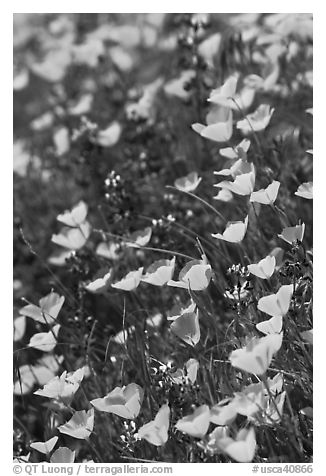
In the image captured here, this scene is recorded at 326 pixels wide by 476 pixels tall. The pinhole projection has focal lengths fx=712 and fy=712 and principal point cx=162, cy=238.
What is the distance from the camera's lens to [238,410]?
1515mm

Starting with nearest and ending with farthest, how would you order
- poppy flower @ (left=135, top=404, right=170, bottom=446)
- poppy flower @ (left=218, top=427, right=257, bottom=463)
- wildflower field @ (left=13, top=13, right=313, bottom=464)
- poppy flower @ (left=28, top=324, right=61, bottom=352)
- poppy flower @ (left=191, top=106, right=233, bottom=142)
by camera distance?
poppy flower @ (left=218, top=427, right=257, bottom=463) < poppy flower @ (left=135, top=404, right=170, bottom=446) < wildflower field @ (left=13, top=13, right=313, bottom=464) < poppy flower @ (left=28, top=324, right=61, bottom=352) < poppy flower @ (left=191, top=106, right=233, bottom=142)

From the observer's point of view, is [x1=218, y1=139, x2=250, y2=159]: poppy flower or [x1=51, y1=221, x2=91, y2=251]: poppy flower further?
[x1=51, y1=221, x2=91, y2=251]: poppy flower

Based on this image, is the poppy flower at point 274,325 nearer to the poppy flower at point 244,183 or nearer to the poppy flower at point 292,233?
the poppy flower at point 292,233

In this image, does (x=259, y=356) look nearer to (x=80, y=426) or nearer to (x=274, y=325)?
(x=274, y=325)

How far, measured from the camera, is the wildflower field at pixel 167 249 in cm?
170

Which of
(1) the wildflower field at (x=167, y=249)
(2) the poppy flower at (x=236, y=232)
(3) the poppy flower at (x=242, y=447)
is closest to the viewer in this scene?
(3) the poppy flower at (x=242, y=447)

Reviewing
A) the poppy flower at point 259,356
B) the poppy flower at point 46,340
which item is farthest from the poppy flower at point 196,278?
the poppy flower at point 46,340

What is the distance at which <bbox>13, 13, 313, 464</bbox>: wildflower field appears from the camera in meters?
1.70

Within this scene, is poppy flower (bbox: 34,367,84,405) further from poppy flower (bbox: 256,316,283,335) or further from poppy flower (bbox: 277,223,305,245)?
poppy flower (bbox: 277,223,305,245)

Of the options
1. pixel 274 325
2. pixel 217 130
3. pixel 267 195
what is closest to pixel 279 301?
pixel 274 325

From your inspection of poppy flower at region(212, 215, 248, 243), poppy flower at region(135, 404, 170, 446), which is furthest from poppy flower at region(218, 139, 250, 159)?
poppy flower at region(135, 404, 170, 446)

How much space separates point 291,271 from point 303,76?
1096 mm
